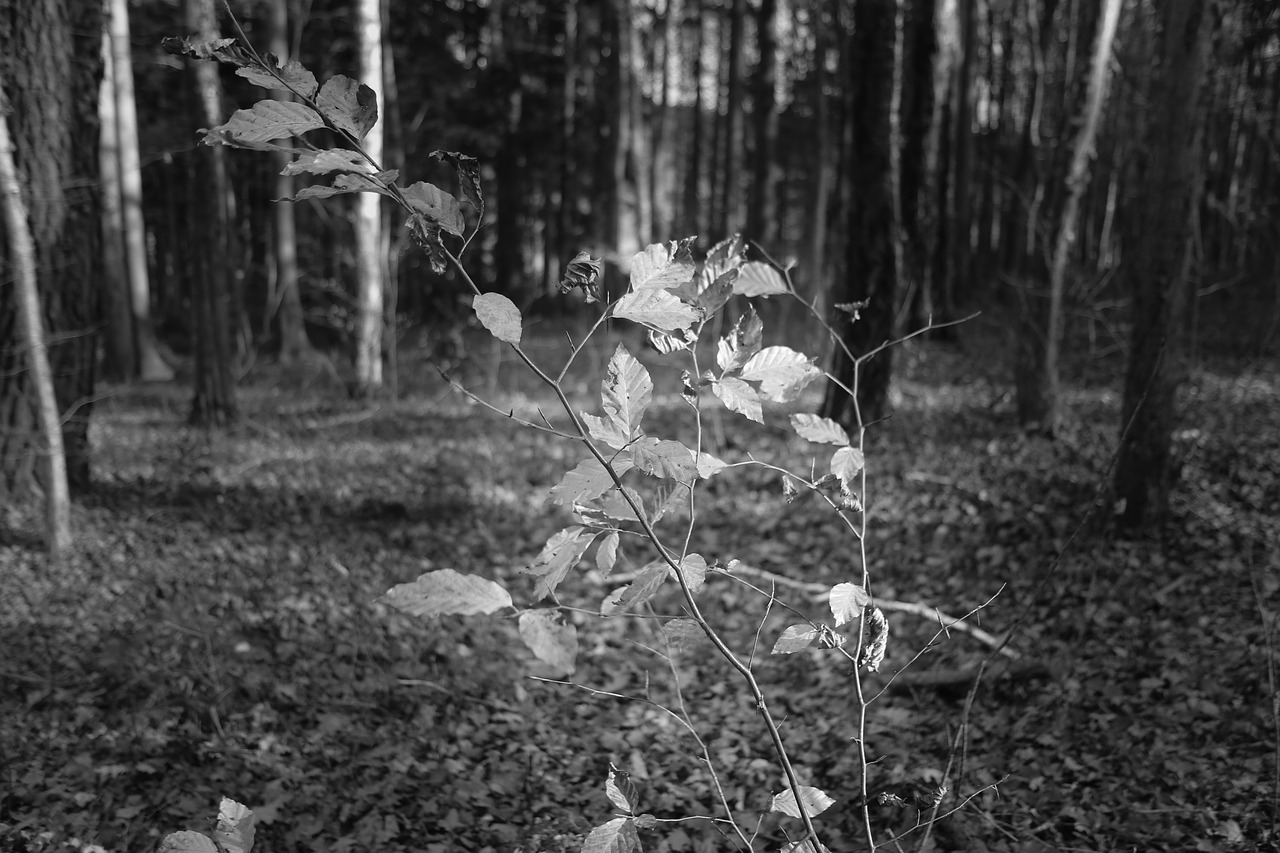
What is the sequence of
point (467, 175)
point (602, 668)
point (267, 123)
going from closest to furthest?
1. point (267, 123)
2. point (467, 175)
3. point (602, 668)

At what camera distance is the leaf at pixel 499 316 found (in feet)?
4.87

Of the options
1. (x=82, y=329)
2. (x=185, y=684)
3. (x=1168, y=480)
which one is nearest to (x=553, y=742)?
(x=185, y=684)

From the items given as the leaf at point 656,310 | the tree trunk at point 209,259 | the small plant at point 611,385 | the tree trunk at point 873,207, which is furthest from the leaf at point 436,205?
the tree trunk at point 209,259

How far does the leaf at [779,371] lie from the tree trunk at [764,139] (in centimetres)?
1523

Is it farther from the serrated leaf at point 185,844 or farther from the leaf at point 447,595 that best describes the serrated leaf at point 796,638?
the serrated leaf at point 185,844

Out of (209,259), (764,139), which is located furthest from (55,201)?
(764,139)

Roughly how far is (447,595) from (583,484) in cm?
33

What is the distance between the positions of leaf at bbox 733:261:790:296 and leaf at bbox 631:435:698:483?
0.56 m

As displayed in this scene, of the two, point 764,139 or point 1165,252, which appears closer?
point 1165,252

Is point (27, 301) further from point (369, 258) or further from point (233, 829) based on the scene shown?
point (369, 258)

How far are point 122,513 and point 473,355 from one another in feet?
25.6

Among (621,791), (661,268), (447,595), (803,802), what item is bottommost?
(803,802)

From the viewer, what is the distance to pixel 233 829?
1675 millimetres

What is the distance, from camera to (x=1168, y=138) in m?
5.12
